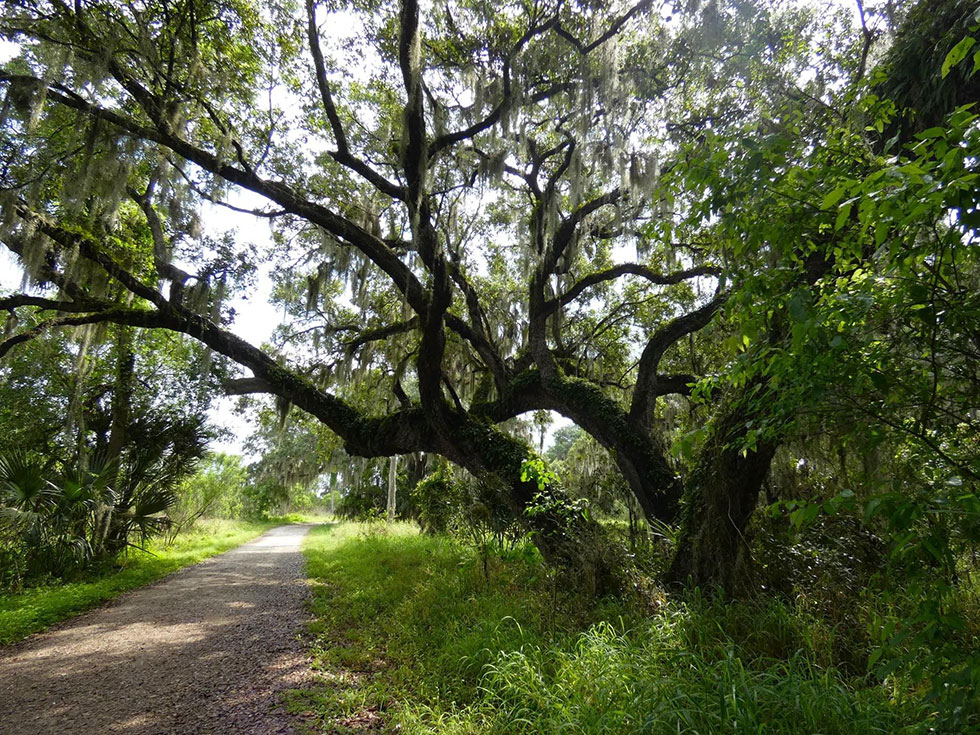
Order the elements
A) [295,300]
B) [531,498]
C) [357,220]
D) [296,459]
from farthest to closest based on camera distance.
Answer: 1. [296,459]
2. [295,300]
3. [357,220]
4. [531,498]

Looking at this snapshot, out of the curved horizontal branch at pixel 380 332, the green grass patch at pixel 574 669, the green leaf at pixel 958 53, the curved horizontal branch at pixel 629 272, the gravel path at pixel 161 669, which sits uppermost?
the curved horizontal branch at pixel 629 272

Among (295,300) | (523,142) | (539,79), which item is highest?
(539,79)

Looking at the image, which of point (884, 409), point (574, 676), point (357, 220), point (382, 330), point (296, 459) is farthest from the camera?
point (296, 459)

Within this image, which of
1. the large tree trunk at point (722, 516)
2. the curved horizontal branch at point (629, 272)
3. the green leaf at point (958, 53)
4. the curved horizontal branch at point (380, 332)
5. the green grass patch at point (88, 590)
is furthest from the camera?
the curved horizontal branch at point (380, 332)

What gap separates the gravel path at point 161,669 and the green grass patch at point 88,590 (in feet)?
0.75

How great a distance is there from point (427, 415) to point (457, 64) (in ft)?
16.9

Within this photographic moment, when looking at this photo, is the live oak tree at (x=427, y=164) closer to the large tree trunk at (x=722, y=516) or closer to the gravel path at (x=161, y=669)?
the large tree trunk at (x=722, y=516)

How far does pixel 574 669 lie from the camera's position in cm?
298

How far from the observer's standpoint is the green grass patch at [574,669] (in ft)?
7.40

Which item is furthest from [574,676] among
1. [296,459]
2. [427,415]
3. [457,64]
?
[296,459]

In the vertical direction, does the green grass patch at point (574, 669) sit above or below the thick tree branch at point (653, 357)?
below

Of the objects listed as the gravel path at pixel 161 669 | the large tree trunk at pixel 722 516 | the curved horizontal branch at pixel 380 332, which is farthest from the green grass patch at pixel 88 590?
the large tree trunk at pixel 722 516

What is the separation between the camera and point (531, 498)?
601 cm

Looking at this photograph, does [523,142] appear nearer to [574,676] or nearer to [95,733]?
[574,676]
